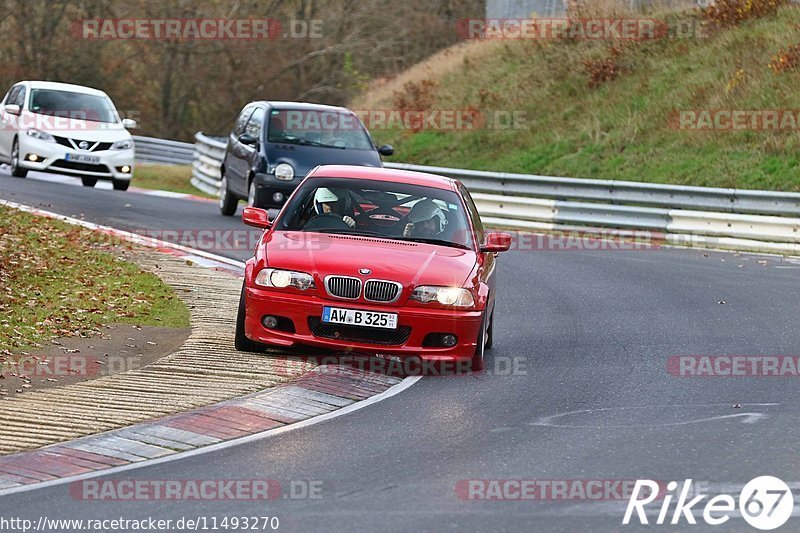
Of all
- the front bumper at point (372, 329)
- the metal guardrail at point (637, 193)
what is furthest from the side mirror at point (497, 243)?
the metal guardrail at point (637, 193)

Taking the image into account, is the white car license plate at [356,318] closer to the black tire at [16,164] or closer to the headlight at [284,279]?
the headlight at [284,279]

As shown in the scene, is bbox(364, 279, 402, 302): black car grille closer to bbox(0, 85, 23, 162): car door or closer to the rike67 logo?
the rike67 logo

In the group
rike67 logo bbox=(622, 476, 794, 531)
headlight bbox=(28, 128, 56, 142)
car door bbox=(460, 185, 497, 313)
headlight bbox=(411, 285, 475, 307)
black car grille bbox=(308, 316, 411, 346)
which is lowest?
rike67 logo bbox=(622, 476, 794, 531)

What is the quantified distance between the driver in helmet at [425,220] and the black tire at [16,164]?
A: 16.2m

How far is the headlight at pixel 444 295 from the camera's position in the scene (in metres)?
10.7

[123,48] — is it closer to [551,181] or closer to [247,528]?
[551,181]

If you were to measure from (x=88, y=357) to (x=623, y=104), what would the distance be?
24.3 metres

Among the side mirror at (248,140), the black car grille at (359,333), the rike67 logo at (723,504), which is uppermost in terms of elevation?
the side mirror at (248,140)

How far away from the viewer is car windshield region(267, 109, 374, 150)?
70.5ft

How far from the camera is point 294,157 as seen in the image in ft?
68.9

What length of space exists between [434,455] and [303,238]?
3.82m

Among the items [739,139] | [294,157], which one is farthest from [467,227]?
[739,139]

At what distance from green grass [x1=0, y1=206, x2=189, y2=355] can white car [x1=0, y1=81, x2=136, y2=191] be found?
25.3 ft

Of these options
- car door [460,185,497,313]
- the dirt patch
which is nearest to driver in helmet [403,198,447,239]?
car door [460,185,497,313]
